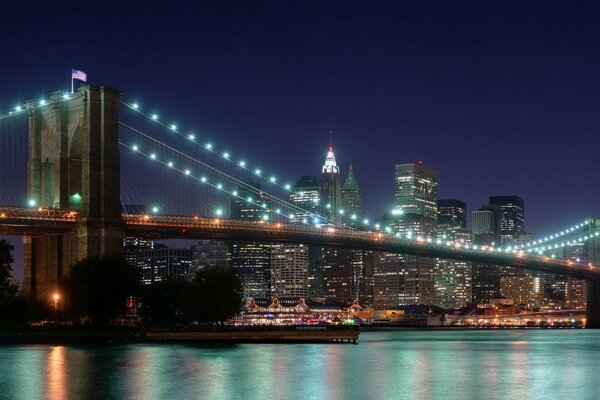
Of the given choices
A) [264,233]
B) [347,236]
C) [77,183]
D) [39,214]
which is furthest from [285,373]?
[347,236]

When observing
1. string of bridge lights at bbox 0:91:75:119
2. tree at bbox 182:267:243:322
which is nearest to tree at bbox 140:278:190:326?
tree at bbox 182:267:243:322

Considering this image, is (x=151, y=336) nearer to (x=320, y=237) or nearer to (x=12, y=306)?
(x=12, y=306)

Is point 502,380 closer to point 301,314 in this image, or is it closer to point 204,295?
point 204,295

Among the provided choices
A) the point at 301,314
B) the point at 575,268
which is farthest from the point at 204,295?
the point at 301,314

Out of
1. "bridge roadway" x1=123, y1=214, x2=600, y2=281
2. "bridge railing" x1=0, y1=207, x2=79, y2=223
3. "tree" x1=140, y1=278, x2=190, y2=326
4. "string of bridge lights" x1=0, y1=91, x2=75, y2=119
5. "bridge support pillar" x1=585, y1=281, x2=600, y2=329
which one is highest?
"string of bridge lights" x1=0, y1=91, x2=75, y2=119

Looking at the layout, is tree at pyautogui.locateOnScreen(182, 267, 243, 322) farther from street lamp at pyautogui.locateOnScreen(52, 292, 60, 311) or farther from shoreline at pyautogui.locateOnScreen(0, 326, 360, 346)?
street lamp at pyautogui.locateOnScreen(52, 292, 60, 311)
